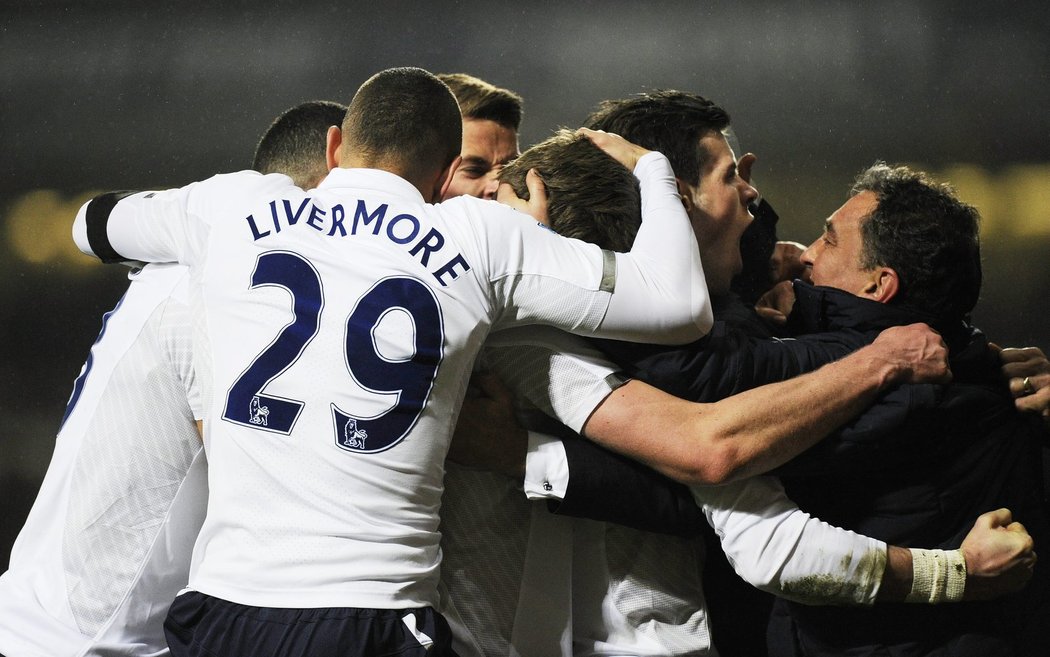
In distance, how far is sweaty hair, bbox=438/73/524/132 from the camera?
1914 millimetres

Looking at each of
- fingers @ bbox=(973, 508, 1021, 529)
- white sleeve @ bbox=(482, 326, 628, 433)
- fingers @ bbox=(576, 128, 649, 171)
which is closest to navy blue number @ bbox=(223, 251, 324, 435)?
white sleeve @ bbox=(482, 326, 628, 433)

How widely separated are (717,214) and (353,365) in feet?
2.13

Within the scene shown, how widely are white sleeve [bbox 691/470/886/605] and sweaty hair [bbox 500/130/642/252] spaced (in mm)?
323

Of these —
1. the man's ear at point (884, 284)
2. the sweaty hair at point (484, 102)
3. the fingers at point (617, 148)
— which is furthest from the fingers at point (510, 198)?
the sweaty hair at point (484, 102)

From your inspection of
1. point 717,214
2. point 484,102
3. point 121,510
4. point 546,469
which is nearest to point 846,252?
point 717,214

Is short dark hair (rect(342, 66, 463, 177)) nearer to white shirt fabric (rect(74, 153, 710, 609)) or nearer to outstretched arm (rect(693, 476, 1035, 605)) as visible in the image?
white shirt fabric (rect(74, 153, 710, 609))

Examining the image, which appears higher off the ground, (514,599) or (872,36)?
(872,36)

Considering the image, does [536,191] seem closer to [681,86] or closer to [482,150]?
[482,150]

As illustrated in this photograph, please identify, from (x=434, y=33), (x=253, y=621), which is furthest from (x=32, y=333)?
(x=253, y=621)

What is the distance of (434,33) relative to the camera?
101 inches

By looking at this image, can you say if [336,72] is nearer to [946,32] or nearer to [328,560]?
[946,32]

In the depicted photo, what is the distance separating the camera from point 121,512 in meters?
1.30

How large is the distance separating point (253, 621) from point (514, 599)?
349 millimetres

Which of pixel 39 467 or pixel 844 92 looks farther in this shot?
pixel 39 467
